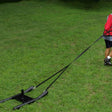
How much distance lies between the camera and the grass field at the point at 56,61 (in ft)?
12.3

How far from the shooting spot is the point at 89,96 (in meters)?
3.92

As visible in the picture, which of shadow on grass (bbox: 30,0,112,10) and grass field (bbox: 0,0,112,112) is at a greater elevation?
shadow on grass (bbox: 30,0,112,10)

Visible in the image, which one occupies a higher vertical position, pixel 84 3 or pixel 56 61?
pixel 84 3

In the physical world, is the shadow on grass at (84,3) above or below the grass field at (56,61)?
above

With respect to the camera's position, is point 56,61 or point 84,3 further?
point 84,3

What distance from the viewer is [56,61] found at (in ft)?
18.7

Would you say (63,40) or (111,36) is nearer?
(111,36)

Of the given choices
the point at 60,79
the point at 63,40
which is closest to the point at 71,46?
the point at 63,40

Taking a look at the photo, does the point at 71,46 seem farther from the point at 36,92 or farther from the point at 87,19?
the point at 87,19

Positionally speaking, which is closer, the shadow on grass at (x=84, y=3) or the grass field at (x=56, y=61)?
the grass field at (x=56, y=61)

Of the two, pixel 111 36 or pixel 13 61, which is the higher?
pixel 111 36

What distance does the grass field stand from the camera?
148 inches

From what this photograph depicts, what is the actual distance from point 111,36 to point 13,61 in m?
2.70

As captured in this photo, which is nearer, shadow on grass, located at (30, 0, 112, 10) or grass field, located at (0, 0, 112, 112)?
grass field, located at (0, 0, 112, 112)
